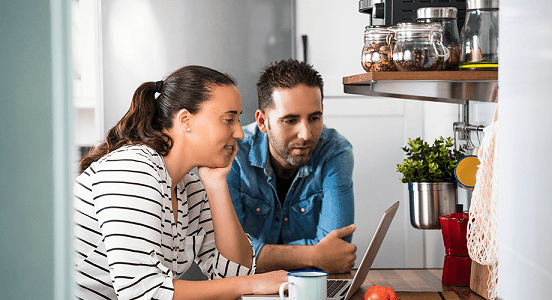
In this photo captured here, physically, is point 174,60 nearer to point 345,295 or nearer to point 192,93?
point 192,93

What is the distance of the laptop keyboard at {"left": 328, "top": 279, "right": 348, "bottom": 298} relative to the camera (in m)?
1.05

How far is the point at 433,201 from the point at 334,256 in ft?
1.05

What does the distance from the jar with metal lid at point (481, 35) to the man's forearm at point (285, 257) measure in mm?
712

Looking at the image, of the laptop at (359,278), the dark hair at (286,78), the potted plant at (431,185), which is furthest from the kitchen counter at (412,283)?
the dark hair at (286,78)

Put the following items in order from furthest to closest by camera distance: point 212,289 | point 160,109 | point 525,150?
point 160,109 < point 212,289 < point 525,150

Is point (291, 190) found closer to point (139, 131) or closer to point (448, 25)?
point (139, 131)

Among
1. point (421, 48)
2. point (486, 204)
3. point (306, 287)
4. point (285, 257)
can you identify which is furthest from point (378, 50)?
point (285, 257)

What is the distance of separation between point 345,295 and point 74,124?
91 centimetres

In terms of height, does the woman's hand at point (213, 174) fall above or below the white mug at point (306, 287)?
above

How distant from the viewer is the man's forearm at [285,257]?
1.40 metres

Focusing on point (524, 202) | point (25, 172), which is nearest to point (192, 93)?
point (524, 202)

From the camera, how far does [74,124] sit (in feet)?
0.68

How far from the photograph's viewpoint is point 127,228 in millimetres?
986

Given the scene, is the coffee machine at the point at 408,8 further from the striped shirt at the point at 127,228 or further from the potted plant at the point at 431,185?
the striped shirt at the point at 127,228
